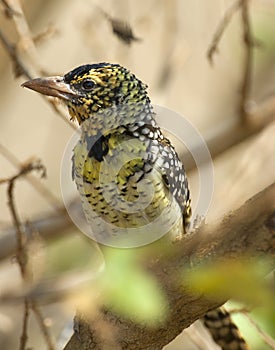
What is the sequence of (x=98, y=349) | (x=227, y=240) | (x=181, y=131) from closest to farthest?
(x=227, y=240)
(x=98, y=349)
(x=181, y=131)

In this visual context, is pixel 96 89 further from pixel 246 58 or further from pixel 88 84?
pixel 246 58

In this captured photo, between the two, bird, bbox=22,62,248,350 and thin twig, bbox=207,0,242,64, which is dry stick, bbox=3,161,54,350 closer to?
bird, bbox=22,62,248,350

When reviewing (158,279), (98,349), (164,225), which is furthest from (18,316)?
(158,279)

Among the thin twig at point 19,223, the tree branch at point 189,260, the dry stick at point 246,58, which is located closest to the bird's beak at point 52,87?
the thin twig at point 19,223

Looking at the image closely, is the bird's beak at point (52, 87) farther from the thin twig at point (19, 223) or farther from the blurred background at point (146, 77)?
the blurred background at point (146, 77)

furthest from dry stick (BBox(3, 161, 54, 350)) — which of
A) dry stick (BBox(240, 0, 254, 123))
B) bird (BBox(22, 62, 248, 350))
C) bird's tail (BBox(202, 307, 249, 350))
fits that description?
dry stick (BBox(240, 0, 254, 123))

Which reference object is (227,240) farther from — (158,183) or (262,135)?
(262,135)
